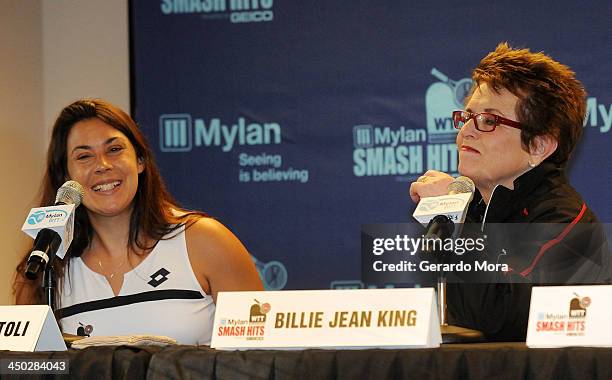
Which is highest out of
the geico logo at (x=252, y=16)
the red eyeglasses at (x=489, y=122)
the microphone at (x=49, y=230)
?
the geico logo at (x=252, y=16)

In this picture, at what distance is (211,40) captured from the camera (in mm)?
4219

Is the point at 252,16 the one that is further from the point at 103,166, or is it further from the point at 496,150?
the point at 496,150

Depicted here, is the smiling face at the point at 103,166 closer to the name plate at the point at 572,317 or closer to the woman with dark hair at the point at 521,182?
the woman with dark hair at the point at 521,182

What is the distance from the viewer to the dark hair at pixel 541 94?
92.6 inches

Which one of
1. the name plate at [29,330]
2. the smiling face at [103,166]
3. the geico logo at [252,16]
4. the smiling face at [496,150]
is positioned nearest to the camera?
the name plate at [29,330]

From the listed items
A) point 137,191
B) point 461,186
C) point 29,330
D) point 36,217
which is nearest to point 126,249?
point 137,191

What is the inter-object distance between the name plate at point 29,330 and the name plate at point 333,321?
0.32 m

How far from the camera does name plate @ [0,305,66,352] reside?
1826 millimetres

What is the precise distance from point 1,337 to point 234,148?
94.1 inches

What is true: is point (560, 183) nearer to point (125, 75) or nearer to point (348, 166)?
point (348, 166)

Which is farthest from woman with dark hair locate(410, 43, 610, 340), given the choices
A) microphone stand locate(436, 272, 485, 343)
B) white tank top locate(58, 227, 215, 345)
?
white tank top locate(58, 227, 215, 345)

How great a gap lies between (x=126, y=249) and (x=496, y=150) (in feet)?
3.54

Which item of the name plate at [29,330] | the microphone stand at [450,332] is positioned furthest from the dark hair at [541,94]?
the name plate at [29,330]

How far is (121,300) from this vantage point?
2.67 m
